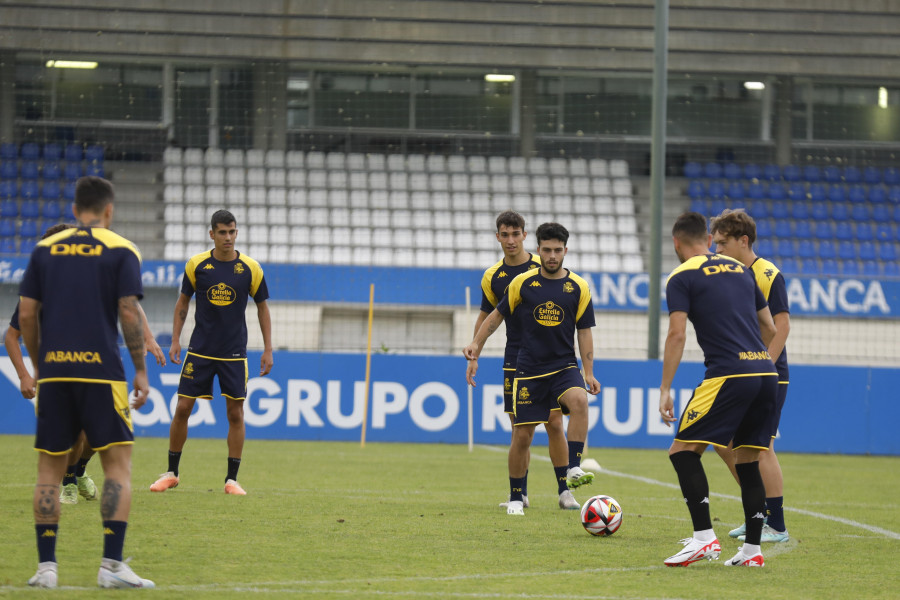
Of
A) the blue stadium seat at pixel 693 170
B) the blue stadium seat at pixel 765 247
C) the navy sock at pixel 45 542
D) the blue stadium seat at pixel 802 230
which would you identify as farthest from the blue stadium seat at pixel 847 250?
the navy sock at pixel 45 542

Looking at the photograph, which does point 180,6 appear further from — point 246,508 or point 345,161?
point 246,508

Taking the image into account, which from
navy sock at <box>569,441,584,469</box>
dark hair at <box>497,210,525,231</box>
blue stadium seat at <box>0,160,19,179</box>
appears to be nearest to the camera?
navy sock at <box>569,441,584,469</box>

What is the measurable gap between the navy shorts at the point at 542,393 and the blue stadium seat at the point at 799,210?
51.3 feet

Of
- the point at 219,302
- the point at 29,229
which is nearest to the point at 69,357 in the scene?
the point at 219,302

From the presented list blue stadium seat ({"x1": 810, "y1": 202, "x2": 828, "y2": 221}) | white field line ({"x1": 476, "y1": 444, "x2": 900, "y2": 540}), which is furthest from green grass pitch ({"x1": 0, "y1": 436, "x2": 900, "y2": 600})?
blue stadium seat ({"x1": 810, "y1": 202, "x2": 828, "y2": 221})

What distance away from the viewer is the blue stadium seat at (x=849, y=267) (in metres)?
21.1

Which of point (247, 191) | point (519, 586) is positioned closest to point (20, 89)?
point (247, 191)

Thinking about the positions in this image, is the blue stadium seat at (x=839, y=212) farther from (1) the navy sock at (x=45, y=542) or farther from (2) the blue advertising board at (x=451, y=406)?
(1) the navy sock at (x=45, y=542)

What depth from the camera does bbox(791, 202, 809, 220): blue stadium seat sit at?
22372 millimetres

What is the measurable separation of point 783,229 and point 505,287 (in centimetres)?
1461

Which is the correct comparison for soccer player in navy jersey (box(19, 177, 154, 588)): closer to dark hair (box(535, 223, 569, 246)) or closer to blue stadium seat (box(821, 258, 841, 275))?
dark hair (box(535, 223, 569, 246))

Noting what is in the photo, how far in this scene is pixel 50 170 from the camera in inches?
846

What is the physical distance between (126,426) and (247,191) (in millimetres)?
17087

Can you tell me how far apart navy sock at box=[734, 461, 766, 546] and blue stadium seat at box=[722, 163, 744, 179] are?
18077 millimetres
